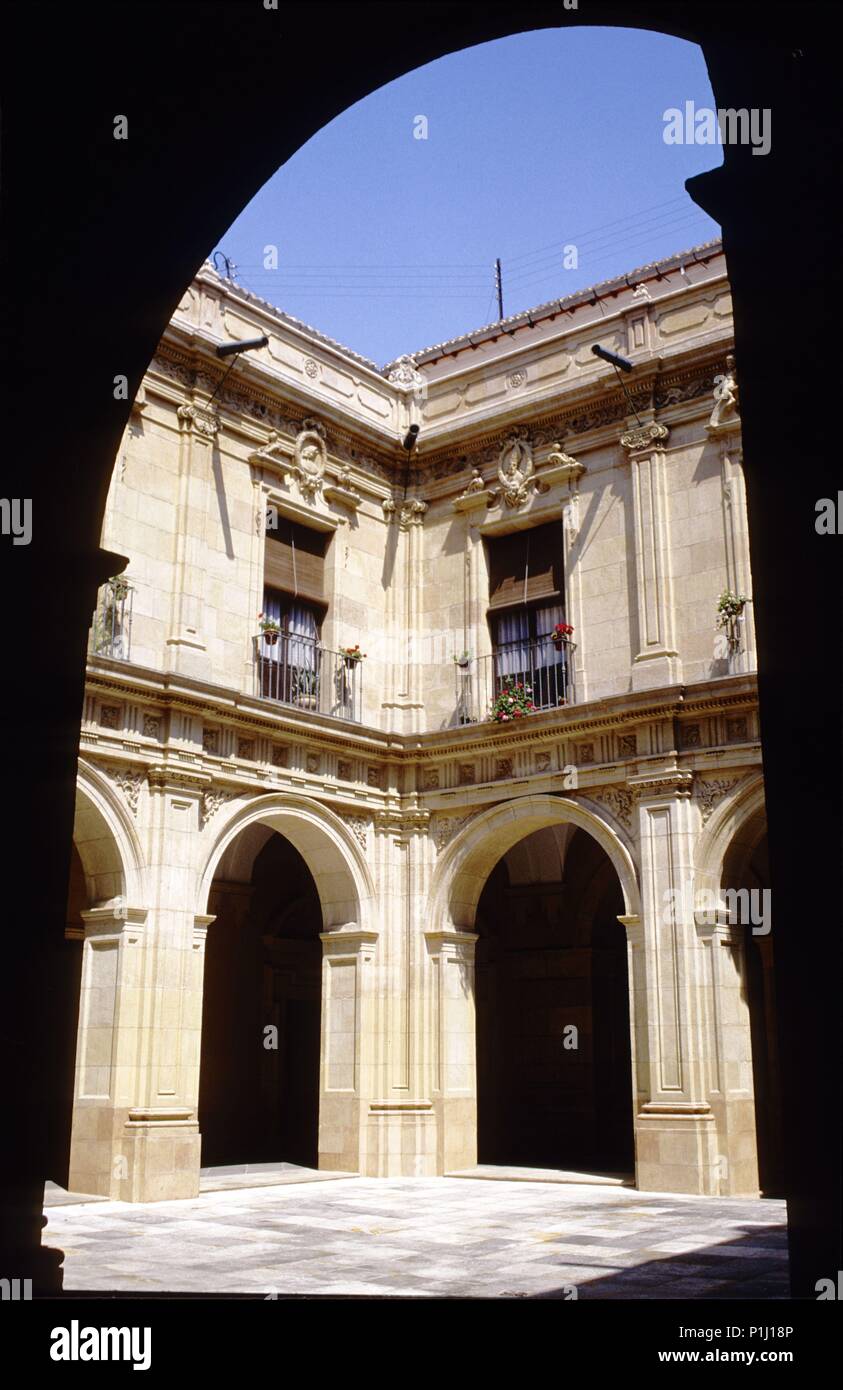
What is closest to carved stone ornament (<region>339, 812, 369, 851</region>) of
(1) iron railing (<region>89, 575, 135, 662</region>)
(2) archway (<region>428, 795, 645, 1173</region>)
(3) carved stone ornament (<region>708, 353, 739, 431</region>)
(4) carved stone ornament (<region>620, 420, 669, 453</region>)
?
(2) archway (<region>428, 795, 645, 1173</region>)

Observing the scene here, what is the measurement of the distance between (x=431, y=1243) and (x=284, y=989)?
8663 mm

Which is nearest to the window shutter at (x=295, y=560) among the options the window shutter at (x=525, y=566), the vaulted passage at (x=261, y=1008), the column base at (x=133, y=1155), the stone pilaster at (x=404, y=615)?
the stone pilaster at (x=404, y=615)

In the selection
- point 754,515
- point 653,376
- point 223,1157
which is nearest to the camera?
point 754,515

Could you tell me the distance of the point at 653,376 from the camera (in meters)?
15.6

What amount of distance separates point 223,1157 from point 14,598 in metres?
14.7

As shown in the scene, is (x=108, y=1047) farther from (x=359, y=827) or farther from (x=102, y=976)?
(x=359, y=827)

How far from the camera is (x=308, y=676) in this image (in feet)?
53.3

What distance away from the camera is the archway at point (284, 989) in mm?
15648

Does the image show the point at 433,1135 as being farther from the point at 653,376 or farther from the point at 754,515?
the point at 754,515

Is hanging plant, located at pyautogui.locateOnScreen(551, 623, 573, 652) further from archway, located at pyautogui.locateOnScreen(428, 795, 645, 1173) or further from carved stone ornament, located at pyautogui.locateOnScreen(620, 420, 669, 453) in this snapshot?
archway, located at pyautogui.locateOnScreen(428, 795, 645, 1173)

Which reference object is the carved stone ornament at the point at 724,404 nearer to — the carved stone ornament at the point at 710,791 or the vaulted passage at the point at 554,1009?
the carved stone ornament at the point at 710,791

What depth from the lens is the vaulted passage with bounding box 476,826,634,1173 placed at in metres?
18.2

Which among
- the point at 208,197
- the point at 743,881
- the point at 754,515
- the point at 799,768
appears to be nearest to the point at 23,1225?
the point at 799,768

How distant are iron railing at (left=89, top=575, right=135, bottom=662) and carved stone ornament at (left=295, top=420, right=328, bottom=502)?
3.33 metres
